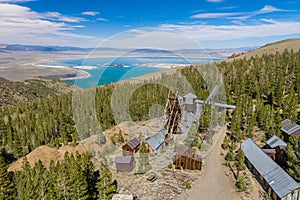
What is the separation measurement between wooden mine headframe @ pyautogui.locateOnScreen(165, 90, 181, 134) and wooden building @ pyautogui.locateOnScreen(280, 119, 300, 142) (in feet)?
55.8

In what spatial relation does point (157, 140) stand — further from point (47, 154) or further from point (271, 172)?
point (47, 154)

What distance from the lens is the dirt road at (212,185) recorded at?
1074 inches

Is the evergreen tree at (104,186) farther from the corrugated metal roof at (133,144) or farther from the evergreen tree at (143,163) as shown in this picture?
the corrugated metal roof at (133,144)

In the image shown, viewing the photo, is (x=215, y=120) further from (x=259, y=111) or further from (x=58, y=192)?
(x=58, y=192)

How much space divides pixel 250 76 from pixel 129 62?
163 ft

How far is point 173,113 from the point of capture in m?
39.1

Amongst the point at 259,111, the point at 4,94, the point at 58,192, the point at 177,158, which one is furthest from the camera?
the point at 4,94

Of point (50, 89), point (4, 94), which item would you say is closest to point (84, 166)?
point (4, 94)

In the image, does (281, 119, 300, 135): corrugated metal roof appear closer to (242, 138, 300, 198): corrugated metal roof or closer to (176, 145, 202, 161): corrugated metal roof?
(242, 138, 300, 198): corrugated metal roof

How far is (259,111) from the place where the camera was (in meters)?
47.0

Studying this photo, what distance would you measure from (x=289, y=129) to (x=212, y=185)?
17.9 m

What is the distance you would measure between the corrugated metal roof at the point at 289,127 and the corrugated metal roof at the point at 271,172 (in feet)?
24.2

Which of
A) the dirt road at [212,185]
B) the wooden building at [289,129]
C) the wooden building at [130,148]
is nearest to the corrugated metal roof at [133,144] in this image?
the wooden building at [130,148]

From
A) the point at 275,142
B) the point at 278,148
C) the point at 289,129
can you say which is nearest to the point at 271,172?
the point at 278,148
